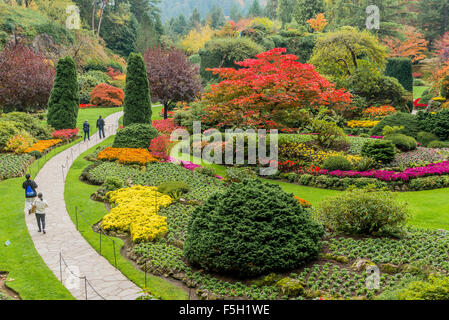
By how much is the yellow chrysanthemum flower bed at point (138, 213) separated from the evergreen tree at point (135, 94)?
10427 mm

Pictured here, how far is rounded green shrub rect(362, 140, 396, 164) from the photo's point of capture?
17.9 m

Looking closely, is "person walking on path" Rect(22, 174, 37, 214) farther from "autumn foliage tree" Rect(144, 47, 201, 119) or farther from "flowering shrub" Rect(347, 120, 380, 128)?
"flowering shrub" Rect(347, 120, 380, 128)

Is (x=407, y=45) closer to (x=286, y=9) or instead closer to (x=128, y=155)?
(x=286, y=9)

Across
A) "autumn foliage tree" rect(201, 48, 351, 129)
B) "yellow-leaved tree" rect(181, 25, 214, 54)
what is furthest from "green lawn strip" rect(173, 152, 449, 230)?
"yellow-leaved tree" rect(181, 25, 214, 54)

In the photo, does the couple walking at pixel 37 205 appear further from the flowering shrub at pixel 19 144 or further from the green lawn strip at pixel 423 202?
the flowering shrub at pixel 19 144

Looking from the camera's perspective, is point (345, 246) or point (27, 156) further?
point (27, 156)

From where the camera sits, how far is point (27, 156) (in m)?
19.8

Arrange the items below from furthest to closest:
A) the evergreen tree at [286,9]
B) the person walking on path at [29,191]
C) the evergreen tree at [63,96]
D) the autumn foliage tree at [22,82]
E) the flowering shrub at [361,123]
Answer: the evergreen tree at [286,9] → the flowering shrub at [361,123] → the autumn foliage tree at [22,82] → the evergreen tree at [63,96] → the person walking on path at [29,191]

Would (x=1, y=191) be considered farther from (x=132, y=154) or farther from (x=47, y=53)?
(x=47, y=53)

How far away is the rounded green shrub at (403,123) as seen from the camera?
73.8 feet

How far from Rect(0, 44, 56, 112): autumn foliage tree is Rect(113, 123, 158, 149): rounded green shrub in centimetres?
960

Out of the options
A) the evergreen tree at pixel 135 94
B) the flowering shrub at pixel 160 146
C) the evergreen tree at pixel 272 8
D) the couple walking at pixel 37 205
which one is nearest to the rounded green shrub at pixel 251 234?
the couple walking at pixel 37 205

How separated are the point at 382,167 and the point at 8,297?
1483 cm
